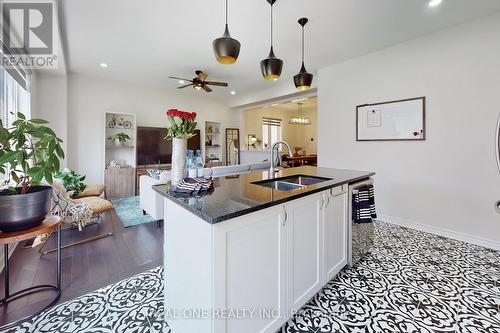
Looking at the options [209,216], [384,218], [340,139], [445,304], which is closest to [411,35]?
[340,139]

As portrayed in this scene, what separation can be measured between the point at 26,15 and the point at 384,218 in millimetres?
5438

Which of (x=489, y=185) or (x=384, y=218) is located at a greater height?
(x=489, y=185)

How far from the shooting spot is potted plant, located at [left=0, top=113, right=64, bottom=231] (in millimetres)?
1368

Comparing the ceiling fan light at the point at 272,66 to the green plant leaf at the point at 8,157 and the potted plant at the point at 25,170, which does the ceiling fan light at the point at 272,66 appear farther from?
the green plant leaf at the point at 8,157

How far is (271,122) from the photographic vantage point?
29.4 ft

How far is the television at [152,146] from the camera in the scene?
5500 millimetres

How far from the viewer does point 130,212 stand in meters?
3.90

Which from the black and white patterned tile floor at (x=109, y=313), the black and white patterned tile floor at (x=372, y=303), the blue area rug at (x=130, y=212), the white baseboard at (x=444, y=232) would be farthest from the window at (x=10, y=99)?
the white baseboard at (x=444, y=232)

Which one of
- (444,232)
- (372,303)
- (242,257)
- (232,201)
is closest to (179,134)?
(232,201)

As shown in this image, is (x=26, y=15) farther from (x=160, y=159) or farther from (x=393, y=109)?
(x=393, y=109)

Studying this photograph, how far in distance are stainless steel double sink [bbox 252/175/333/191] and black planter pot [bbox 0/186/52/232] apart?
60.9 inches

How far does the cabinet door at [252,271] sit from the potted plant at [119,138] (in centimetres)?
518

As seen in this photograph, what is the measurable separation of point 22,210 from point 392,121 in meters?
4.26

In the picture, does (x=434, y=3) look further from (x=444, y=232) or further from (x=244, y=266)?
(x=244, y=266)
